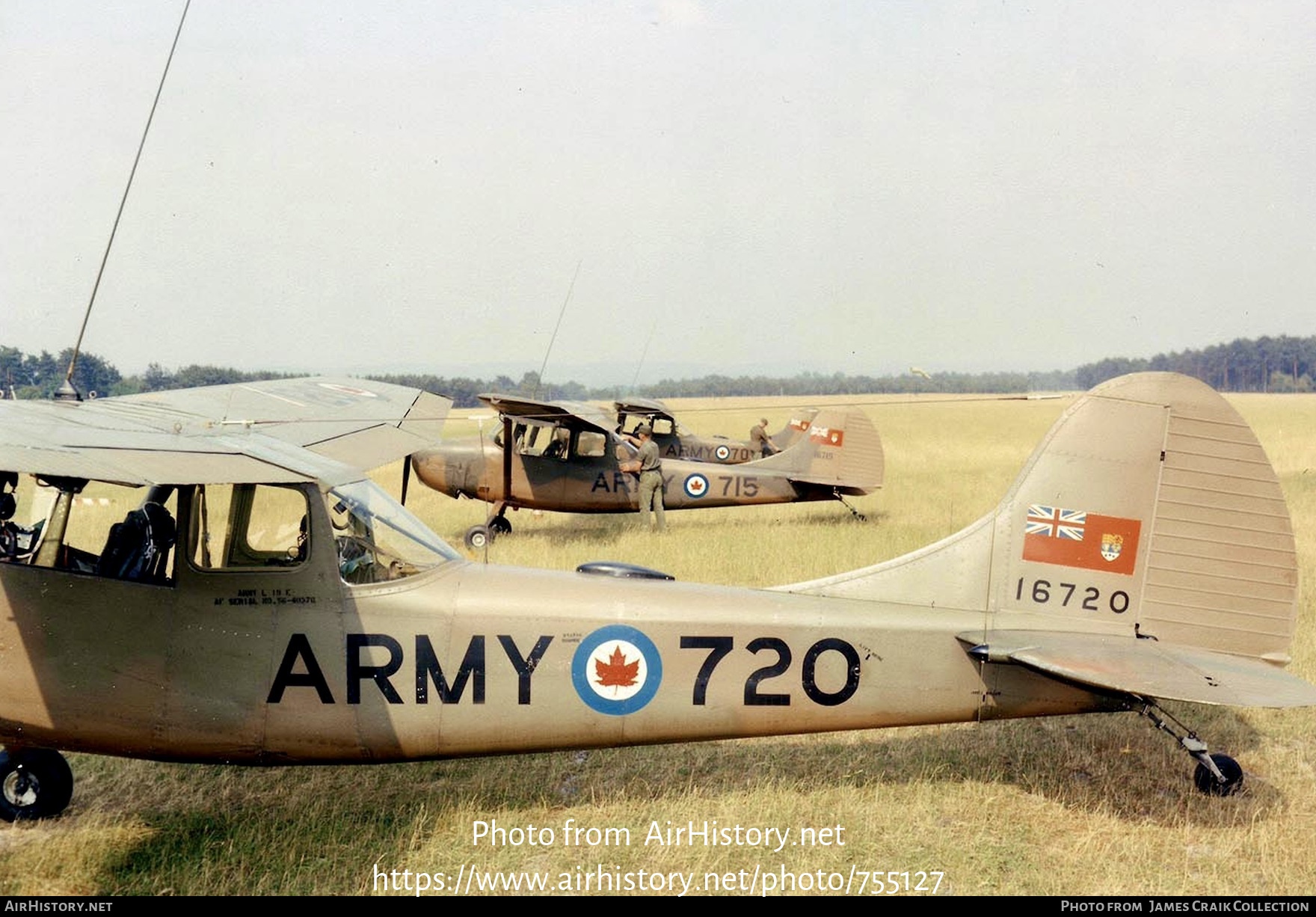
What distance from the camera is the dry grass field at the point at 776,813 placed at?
205 inches

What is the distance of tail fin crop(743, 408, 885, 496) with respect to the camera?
17672mm

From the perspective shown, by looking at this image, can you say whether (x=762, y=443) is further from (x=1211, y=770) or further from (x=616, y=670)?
(x=616, y=670)

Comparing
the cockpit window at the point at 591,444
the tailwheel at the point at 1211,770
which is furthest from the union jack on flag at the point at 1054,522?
the cockpit window at the point at 591,444

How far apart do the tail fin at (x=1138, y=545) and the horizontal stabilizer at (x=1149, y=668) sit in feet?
0.55

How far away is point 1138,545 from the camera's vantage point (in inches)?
236

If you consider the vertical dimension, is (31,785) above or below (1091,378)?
below

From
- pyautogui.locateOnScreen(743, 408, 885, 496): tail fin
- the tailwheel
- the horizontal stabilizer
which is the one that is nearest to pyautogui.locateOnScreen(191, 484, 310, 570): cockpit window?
the horizontal stabilizer

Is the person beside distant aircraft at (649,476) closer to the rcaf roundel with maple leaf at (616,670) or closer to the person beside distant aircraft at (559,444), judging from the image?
the person beside distant aircraft at (559,444)

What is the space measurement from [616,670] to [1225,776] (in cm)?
379

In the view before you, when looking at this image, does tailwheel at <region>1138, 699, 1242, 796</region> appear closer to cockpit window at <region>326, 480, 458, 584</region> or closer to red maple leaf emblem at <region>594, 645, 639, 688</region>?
red maple leaf emblem at <region>594, 645, 639, 688</region>

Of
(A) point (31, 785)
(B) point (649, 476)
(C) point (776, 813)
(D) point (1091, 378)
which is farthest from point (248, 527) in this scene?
(D) point (1091, 378)

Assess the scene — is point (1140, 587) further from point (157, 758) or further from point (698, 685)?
point (157, 758)

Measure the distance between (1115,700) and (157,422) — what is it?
598 centimetres

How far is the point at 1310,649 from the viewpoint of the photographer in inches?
349
